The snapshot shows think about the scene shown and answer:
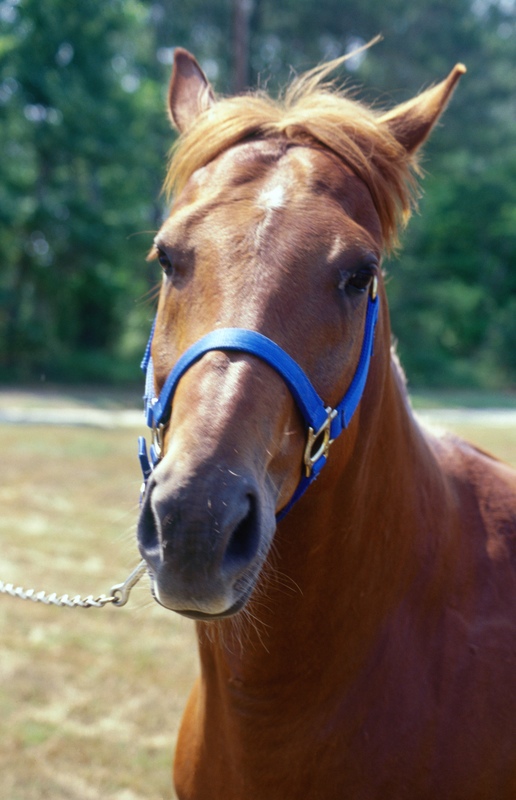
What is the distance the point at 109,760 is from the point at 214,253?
11.0 ft

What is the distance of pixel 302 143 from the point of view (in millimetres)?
2303

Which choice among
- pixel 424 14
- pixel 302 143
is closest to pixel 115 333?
pixel 424 14

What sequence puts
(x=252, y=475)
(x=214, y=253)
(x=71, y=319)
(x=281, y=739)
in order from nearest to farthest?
(x=252, y=475)
(x=214, y=253)
(x=281, y=739)
(x=71, y=319)

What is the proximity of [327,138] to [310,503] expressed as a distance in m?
1.13

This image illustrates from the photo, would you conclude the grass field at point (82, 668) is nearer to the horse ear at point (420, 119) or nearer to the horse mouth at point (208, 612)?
the horse mouth at point (208, 612)

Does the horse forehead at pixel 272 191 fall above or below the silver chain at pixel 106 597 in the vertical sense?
above

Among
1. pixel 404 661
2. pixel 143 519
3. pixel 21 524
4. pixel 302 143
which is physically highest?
pixel 302 143

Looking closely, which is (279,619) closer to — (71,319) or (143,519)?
(143,519)

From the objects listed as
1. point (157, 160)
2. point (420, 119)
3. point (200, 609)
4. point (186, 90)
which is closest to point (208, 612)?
point (200, 609)

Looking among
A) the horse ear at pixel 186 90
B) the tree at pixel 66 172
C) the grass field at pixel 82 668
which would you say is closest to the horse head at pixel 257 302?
the horse ear at pixel 186 90

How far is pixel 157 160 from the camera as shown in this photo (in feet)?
82.6

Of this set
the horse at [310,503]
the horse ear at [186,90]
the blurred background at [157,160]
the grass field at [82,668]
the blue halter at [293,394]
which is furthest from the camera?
the blurred background at [157,160]

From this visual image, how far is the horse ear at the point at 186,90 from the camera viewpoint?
284cm

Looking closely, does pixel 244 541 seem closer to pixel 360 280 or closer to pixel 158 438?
pixel 158 438
